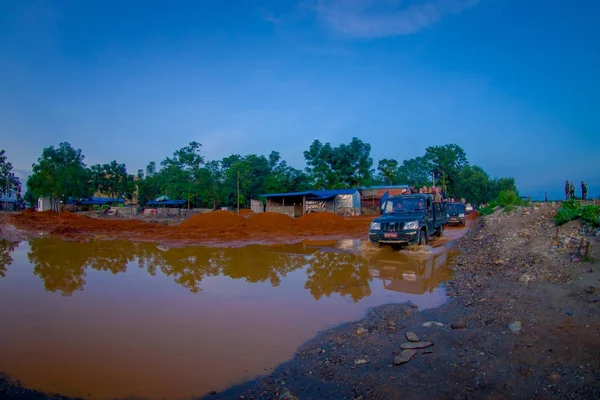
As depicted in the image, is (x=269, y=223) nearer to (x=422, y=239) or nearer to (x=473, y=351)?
(x=422, y=239)

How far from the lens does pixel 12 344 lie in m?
5.14

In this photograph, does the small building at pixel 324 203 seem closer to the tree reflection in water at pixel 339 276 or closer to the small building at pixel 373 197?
the small building at pixel 373 197

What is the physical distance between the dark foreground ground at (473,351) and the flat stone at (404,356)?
0.06 meters

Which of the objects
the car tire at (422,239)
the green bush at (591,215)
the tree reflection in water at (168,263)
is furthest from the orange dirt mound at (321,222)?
the green bush at (591,215)

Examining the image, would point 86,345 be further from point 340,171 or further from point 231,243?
point 340,171

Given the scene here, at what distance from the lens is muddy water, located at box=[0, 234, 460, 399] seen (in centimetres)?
420

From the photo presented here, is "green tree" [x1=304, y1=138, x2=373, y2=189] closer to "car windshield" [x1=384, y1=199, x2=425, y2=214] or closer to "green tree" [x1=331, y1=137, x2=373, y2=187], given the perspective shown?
"green tree" [x1=331, y1=137, x2=373, y2=187]

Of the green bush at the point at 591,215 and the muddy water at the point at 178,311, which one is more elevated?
the green bush at the point at 591,215

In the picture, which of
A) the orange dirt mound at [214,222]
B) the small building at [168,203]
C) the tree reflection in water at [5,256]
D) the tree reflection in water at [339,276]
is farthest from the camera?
the small building at [168,203]

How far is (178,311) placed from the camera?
6758mm

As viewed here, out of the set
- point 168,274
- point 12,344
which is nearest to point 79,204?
point 168,274

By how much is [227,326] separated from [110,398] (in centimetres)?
229

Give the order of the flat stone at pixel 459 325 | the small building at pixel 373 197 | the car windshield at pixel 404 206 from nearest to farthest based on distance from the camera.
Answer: the flat stone at pixel 459 325 < the car windshield at pixel 404 206 < the small building at pixel 373 197

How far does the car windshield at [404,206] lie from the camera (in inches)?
537
